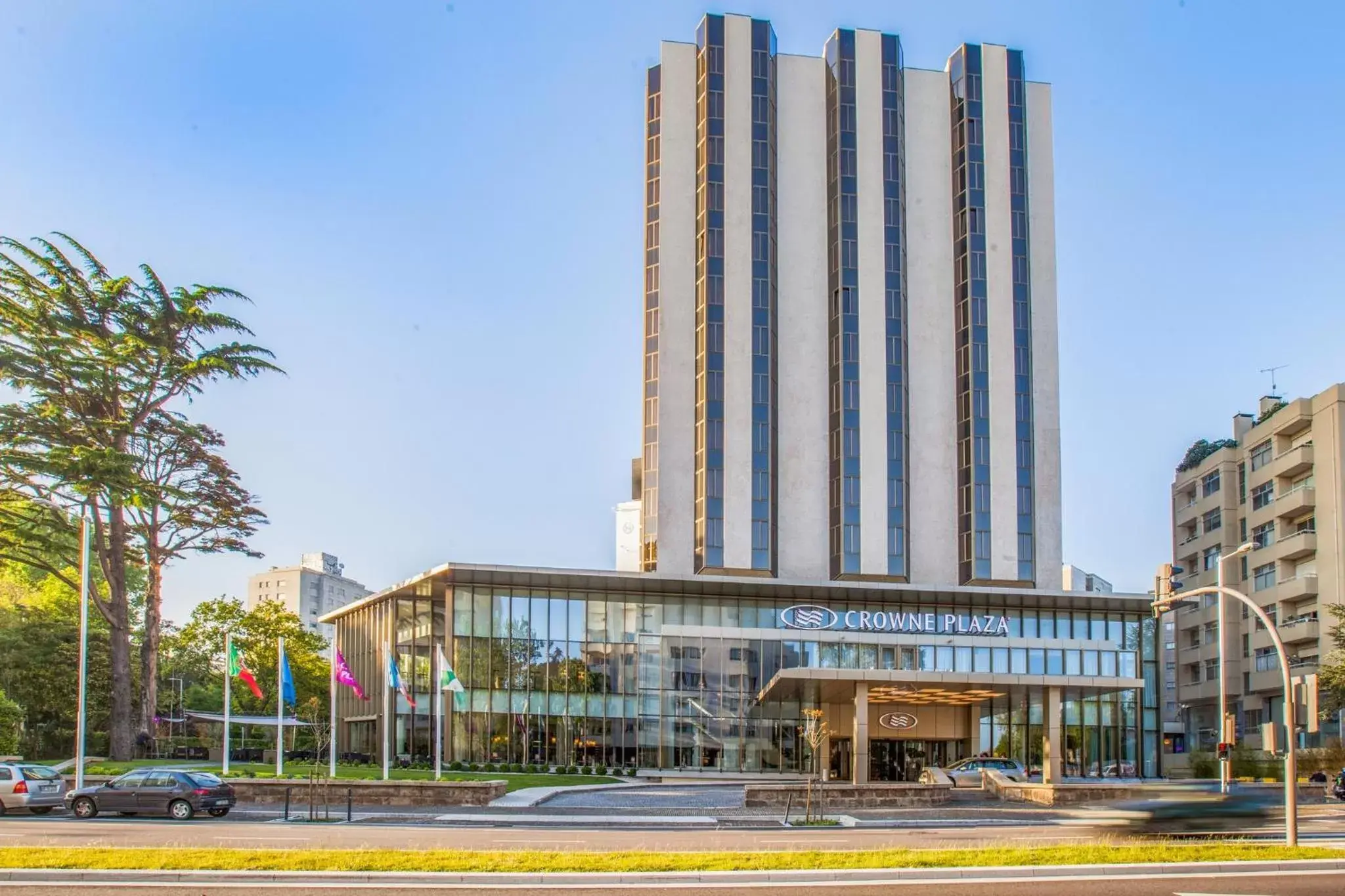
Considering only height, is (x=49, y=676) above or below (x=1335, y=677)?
below

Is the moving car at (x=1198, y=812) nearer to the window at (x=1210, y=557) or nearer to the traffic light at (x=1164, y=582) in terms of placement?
the traffic light at (x=1164, y=582)

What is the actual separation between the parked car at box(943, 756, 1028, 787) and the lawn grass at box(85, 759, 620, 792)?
47.9ft

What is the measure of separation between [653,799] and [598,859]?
2518cm

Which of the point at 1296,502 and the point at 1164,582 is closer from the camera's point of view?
the point at 1164,582

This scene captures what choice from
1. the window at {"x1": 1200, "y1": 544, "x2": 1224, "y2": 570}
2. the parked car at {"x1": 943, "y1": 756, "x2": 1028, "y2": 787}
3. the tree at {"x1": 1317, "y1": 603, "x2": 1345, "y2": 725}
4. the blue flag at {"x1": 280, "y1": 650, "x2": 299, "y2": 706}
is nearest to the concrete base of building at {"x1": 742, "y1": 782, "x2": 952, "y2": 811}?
the parked car at {"x1": 943, "y1": 756, "x2": 1028, "y2": 787}

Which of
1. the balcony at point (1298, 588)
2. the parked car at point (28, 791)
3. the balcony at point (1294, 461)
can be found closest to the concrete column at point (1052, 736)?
the balcony at point (1298, 588)

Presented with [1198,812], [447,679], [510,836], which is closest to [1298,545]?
[447,679]

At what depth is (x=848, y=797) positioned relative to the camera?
40250mm

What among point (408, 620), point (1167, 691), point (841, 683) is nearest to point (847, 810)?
point (841, 683)

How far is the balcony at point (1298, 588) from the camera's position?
254 feet

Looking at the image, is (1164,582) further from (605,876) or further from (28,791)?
(28,791)

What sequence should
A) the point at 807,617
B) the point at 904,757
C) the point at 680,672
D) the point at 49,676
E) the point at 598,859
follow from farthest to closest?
the point at 49,676 → the point at 904,757 → the point at 807,617 → the point at 680,672 → the point at 598,859

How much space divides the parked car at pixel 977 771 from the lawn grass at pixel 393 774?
14.6 m

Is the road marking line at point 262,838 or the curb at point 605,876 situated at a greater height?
the curb at point 605,876
